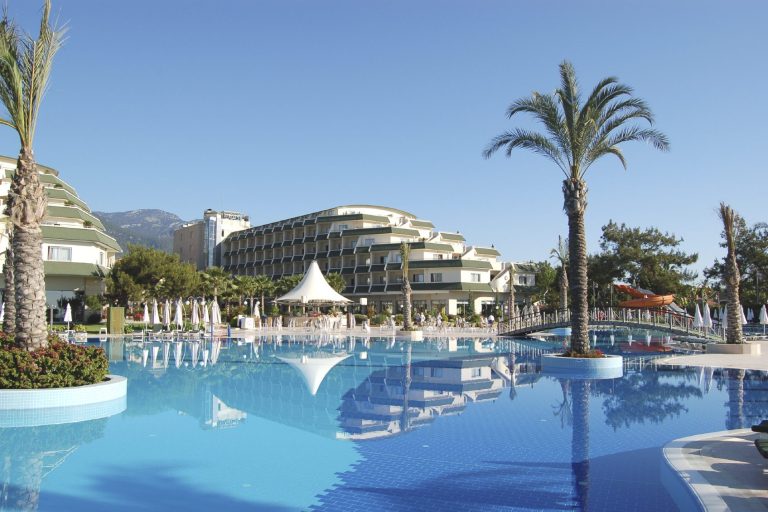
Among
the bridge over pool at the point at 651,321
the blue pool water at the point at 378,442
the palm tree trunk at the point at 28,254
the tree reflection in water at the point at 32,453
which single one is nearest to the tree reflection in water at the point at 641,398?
the blue pool water at the point at 378,442

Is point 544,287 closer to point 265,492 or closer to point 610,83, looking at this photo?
point 610,83

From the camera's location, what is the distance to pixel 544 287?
2319 inches

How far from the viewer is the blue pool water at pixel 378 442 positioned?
754 cm

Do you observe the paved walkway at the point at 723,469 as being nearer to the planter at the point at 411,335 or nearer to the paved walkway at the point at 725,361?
the paved walkway at the point at 725,361

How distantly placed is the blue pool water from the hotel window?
97.1ft

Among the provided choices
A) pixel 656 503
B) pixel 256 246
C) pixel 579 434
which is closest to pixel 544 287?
pixel 256 246

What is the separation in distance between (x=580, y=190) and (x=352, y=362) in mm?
10256

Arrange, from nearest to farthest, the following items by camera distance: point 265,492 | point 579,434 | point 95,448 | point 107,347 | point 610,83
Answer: point 265,492, point 95,448, point 579,434, point 610,83, point 107,347

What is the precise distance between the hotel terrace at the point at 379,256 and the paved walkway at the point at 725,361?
1391 inches

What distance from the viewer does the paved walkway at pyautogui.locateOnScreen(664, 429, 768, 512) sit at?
6191 millimetres

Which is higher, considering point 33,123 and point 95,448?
point 33,123

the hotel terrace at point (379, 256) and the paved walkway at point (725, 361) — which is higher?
the hotel terrace at point (379, 256)

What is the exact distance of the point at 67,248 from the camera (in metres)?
45.6

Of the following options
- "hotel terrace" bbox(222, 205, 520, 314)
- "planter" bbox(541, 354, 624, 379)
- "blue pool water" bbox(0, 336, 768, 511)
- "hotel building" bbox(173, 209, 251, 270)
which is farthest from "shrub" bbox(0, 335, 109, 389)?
"hotel building" bbox(173, 209, 251, 270)
